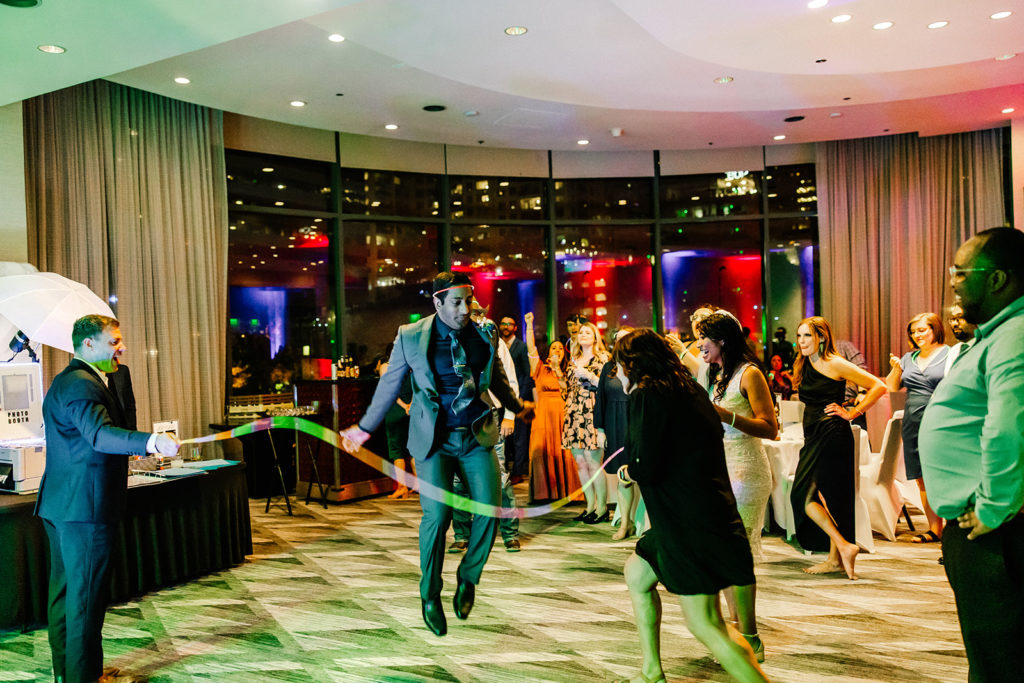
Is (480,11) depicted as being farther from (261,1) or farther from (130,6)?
(130,6)

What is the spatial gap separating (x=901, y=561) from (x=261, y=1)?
5654 millimetres

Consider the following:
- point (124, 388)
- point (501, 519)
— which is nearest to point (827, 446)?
point (501, 519)

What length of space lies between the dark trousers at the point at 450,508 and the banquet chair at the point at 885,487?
3565 mm

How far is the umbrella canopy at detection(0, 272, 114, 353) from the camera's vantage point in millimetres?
4777

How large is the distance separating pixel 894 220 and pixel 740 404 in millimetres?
8136

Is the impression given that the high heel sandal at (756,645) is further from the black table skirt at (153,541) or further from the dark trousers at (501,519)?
the black table skirt at (153,541)

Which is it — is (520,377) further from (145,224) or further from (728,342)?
(145,224)

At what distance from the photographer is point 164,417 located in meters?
7.75

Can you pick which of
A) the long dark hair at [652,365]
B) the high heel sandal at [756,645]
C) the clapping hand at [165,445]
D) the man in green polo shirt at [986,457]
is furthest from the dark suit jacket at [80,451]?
the man in green polo shirt at [986,457]

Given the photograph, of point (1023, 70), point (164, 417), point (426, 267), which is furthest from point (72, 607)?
point (1023, 70)

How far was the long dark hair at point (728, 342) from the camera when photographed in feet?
12.2

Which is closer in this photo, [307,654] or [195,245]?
[307,654]

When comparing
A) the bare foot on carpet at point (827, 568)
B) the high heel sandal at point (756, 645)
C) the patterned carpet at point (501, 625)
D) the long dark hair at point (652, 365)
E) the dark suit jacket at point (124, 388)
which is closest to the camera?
the long dark hair at point (652, 365)

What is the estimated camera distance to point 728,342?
373 centimetres
